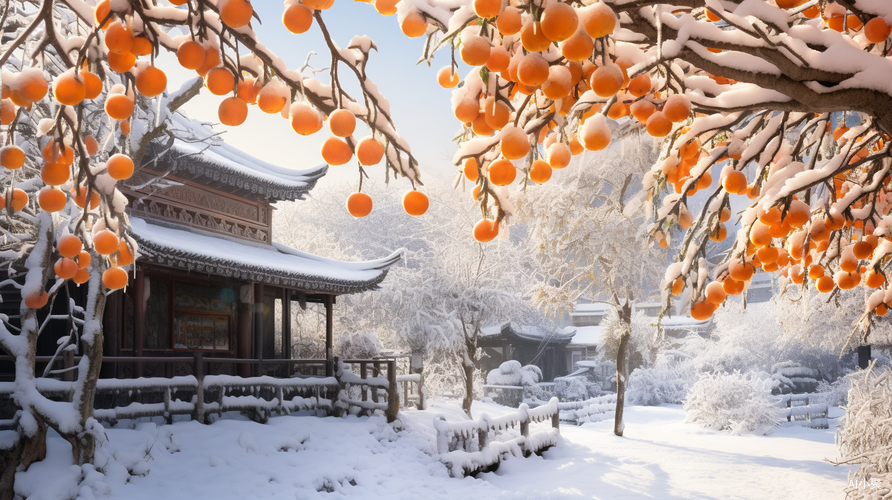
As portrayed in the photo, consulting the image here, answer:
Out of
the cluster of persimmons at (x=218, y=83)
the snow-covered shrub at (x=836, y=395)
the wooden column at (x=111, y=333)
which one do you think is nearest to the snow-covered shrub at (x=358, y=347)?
the wooden column at (x=111, y=333)

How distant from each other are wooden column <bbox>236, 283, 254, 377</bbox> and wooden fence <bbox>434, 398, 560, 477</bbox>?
5.24 meters

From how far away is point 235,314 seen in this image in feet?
47.3

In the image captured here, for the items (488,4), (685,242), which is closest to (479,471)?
(685,242)

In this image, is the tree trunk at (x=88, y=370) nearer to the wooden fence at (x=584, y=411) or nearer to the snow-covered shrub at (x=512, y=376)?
the wooden fence at (x=584, y=411)

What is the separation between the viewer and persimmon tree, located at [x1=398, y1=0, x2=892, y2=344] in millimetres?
1524

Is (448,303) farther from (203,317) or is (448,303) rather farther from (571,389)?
(571,389)

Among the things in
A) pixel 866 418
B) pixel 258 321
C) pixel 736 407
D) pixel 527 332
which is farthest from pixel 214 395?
pixel 527 332

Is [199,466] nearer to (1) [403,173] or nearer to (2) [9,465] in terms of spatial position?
(2) [9,465]

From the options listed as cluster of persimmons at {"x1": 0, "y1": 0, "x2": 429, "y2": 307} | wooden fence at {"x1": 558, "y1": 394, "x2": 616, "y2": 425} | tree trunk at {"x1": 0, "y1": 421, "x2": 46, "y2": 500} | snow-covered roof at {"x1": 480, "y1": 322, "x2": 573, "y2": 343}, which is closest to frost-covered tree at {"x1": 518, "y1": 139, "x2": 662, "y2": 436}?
wooden fence at {"x1": 558, "y1": 394, "x2": 616, "y2": 425}

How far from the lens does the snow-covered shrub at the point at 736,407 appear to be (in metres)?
16.6

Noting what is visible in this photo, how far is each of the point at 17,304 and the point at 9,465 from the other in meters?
5.18

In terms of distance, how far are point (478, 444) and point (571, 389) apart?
1981cm

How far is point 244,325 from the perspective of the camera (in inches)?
550

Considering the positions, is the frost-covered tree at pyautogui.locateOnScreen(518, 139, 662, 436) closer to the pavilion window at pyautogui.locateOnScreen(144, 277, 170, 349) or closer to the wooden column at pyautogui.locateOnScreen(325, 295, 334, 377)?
the wooden column at pyautogui.locateOnScreen(325, 295, 334, 377)
